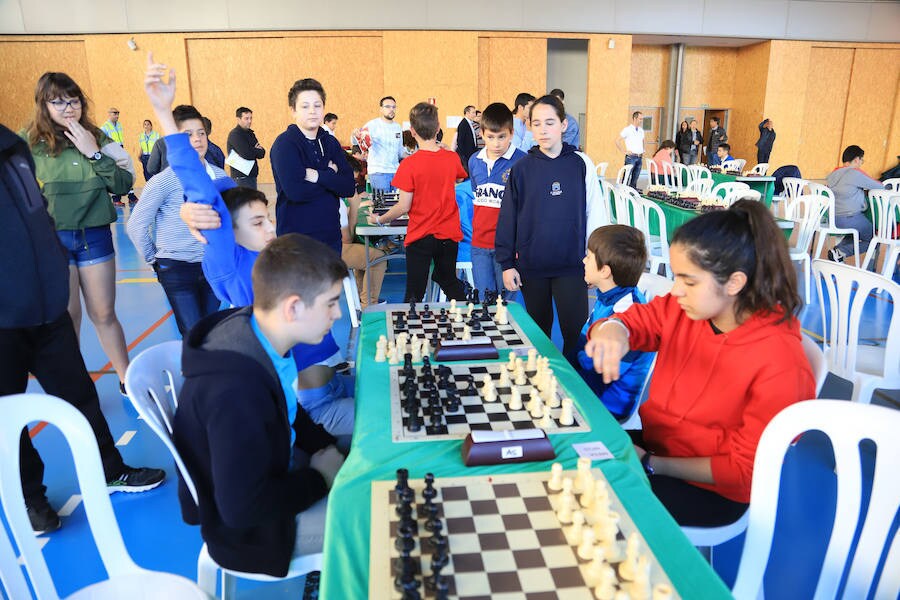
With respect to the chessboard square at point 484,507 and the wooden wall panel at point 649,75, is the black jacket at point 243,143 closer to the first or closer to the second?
the chessboard square at point 484,507

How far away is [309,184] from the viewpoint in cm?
339

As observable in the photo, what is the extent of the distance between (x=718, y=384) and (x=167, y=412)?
63.6 inches

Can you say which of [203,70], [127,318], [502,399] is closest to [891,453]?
[502,399]

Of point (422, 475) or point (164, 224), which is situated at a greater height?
point (164, 224)

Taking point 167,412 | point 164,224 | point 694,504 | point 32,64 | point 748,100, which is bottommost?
point 694,504

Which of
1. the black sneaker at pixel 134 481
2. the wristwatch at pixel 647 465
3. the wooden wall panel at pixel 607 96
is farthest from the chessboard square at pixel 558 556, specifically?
the wooden wall panel at pixel 607 96

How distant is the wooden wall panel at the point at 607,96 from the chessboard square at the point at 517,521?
44.8 feet

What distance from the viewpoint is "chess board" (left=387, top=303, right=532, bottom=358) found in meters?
2.12

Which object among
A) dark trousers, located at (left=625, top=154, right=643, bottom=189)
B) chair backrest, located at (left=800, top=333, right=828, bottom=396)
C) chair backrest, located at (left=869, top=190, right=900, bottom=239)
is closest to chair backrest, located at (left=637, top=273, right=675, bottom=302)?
chair backrest, located at (left=800, top=333, right=828, bottom=396)

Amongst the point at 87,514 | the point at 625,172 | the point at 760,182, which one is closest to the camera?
the point at 87,514

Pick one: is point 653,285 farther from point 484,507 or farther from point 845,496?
point 484,507

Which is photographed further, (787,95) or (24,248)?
Answer: (787,95)

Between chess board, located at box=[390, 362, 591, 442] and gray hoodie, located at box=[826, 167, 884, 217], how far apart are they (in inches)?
247

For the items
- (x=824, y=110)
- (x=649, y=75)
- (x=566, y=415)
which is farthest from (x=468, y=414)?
(x=824, y=110)
